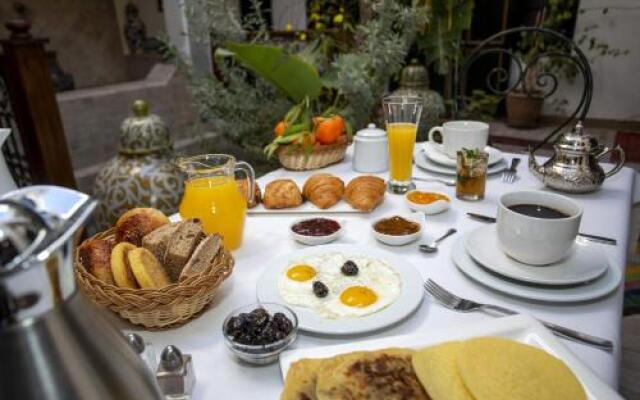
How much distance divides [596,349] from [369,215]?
23.8 inches

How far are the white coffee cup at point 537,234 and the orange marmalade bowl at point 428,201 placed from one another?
27 centimetres

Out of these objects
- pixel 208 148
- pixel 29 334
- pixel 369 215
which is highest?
pixel 29 334

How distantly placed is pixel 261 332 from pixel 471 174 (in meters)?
0.79

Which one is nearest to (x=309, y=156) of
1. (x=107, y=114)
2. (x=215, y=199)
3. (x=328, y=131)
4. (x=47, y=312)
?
(x=328, y=131)

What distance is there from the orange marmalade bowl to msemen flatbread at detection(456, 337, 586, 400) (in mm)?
588

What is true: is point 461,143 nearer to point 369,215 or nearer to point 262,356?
point 369,215

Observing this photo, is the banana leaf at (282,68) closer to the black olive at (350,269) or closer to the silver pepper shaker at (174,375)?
the black olive at (350,269)

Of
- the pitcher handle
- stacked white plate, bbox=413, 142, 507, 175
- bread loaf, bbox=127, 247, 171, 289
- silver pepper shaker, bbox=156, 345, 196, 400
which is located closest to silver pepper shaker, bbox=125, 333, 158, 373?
silver pepper shaker, bbox=156, 345, 196, 400

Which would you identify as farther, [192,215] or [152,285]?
[192,215]

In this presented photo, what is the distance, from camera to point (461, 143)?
1.43m

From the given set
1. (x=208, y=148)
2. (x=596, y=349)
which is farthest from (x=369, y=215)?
(x=208, y=148)

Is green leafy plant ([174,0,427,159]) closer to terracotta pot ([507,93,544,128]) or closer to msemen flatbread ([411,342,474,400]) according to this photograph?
msemen flatbread ([411,342,474,400])

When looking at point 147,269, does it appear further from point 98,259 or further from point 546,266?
point 546,266

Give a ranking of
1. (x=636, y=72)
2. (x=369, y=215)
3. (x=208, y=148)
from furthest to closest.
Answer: (x=636, y=72) → (x=208, y=148) → (x=369, y=215)
